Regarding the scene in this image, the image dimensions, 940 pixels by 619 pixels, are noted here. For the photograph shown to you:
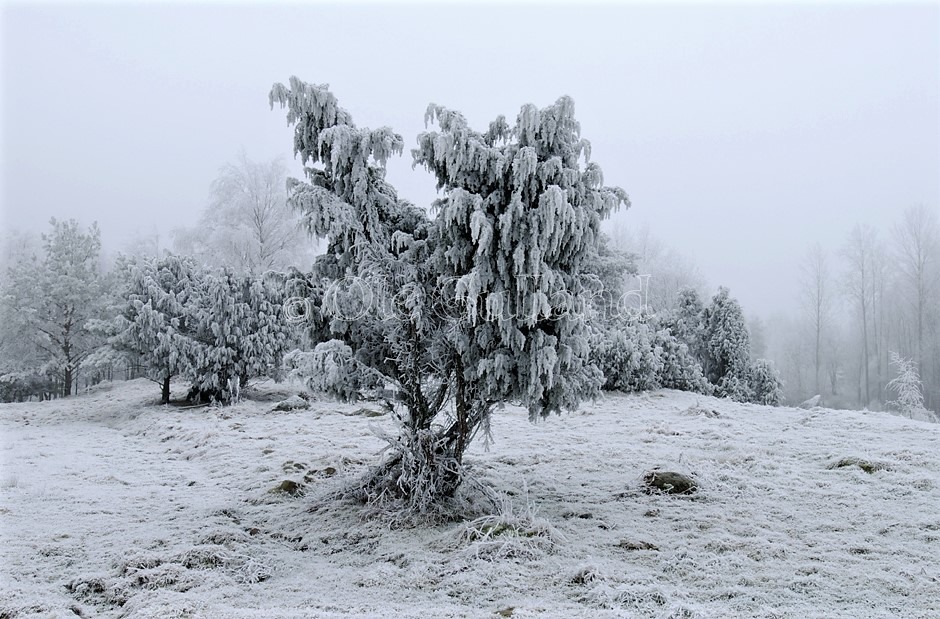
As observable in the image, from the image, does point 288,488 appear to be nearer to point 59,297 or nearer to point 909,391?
point 59,297

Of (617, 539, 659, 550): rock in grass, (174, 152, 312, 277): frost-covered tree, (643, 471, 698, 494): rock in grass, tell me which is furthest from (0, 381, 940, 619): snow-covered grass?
(174, 152, 312, 277): frost-covered tree

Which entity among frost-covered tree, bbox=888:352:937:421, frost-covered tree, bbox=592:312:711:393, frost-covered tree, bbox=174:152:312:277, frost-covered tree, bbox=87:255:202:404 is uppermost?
frost-covered tree, bbox=174:152:312:277

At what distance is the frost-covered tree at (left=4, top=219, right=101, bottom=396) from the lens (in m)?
19.1

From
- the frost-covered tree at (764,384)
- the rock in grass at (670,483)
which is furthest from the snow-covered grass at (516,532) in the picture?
the frost-covered tree at (764,384)

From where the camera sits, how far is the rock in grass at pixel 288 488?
24.2ft

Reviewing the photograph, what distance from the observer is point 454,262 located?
588 centimetres

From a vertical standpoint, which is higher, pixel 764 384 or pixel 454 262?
pixel 454 262

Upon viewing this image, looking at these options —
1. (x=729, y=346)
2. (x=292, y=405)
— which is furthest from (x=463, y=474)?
(x=729, y=346)

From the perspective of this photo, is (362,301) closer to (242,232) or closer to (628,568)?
(628,568)

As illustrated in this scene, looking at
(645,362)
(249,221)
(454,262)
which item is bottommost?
(645,362)

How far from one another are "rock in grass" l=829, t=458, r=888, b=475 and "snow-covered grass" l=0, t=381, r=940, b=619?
0.04 m

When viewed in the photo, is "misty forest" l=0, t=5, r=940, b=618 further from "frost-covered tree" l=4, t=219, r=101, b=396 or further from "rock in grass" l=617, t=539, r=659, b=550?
"frost-covered tree" l=4, t=219, r=101, b=396

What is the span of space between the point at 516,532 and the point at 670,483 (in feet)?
9.00

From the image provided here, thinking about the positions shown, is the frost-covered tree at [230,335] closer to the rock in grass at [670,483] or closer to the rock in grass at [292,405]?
the rock in grass at [292,405]
